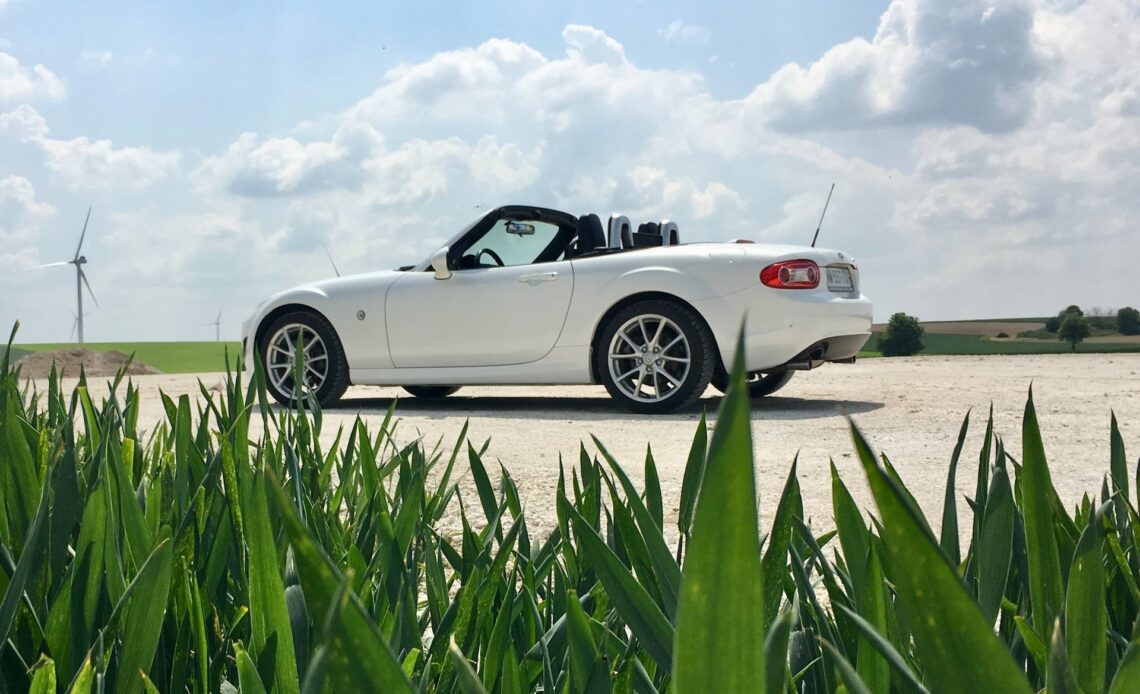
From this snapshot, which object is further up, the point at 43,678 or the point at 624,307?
the point at 624,307

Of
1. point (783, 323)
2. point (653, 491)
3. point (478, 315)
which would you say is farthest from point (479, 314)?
point (653, 491)

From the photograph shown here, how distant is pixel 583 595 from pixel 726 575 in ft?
2.45

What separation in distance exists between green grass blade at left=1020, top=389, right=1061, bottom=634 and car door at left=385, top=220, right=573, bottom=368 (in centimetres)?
631

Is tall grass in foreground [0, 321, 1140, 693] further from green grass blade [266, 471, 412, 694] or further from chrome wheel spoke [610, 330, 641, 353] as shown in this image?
chrome wheel spoke [610, 330, 641, 353]

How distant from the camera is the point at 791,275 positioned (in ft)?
20.8

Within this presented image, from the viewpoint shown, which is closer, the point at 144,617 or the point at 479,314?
the point at 144,617

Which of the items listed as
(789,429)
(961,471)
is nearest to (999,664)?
(961,471)

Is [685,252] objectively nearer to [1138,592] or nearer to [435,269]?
[435,269]

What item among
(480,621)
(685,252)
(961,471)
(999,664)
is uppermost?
(685,252)

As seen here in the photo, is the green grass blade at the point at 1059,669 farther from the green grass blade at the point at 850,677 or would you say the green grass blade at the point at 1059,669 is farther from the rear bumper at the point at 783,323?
the rear bumper at the point at 783,323

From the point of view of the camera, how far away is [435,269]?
7547 millimetres

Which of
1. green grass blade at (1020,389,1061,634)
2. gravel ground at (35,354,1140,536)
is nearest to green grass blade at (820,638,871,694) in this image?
green grass blade at (1020,389,1061,634)

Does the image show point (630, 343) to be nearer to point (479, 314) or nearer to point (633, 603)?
point (479, 314)

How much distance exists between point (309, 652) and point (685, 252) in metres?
6.11
